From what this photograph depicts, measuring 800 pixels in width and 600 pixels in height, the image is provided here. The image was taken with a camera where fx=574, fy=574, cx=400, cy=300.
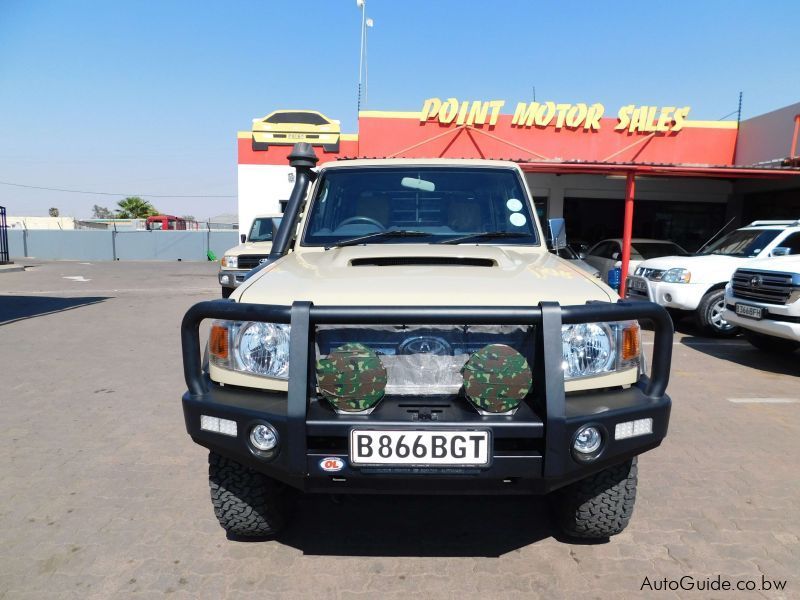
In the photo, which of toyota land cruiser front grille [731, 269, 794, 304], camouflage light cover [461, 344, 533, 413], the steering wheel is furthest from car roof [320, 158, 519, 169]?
toyota land cruiser front grille [731, 269, 794, 304]

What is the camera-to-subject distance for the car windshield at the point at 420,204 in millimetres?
3506

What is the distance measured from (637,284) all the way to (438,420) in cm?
828

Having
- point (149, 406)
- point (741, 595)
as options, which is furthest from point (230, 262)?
point (741, 595)

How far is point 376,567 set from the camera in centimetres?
262

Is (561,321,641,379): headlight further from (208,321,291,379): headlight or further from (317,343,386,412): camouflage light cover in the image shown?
(208,321,291,379): headlight

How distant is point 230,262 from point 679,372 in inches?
300

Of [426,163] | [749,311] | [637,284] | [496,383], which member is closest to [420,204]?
[426,163]

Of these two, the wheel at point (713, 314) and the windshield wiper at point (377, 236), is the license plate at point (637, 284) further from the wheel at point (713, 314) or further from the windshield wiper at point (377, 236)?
the windshield wiper at point (377, 236)

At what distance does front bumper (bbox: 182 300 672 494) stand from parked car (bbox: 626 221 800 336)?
23.0 feet

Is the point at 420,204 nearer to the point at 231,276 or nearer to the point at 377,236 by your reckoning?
the point at 377,236

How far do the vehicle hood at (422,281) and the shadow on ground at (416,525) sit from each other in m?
1.09

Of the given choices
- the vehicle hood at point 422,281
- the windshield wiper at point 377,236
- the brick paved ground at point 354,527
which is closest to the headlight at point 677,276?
the brick paved ground at point 354,527

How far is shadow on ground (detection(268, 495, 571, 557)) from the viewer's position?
278 cm

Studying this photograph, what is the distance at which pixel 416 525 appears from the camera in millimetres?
2996
